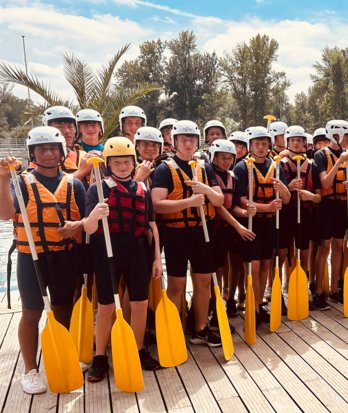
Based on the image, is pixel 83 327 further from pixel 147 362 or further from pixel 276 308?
pixel 276 308

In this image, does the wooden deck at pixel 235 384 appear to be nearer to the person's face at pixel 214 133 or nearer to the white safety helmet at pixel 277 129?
the person's face at pixel 214 133

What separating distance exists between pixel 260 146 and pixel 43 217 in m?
2.49

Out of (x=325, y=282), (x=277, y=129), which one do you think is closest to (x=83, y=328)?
(x=325, y=282)

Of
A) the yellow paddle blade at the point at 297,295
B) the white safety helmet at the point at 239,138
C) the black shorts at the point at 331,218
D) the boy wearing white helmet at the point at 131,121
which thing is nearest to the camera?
the yellow paddle blade at the point at 297,295

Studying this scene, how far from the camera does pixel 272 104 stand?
111ft

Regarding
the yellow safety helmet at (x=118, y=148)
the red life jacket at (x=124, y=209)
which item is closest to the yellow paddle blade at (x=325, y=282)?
the red life jacket at (x=124, y=209)

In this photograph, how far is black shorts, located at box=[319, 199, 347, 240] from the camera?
4.90m

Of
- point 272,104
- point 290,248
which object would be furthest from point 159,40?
point 290,248

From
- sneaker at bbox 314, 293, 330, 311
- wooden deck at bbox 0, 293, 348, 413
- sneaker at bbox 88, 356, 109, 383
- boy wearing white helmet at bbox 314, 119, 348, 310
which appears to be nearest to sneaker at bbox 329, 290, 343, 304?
boy wearing white helmet at bbox 314, 119, 348, 310

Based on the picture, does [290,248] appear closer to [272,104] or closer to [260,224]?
[260,224]

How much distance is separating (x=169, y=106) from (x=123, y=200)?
103 feet

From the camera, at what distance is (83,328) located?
371 centimetres

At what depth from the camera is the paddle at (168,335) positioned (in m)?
3.59

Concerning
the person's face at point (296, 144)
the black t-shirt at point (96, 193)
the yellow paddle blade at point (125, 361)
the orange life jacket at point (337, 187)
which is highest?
the person's face at point (296, 144)
